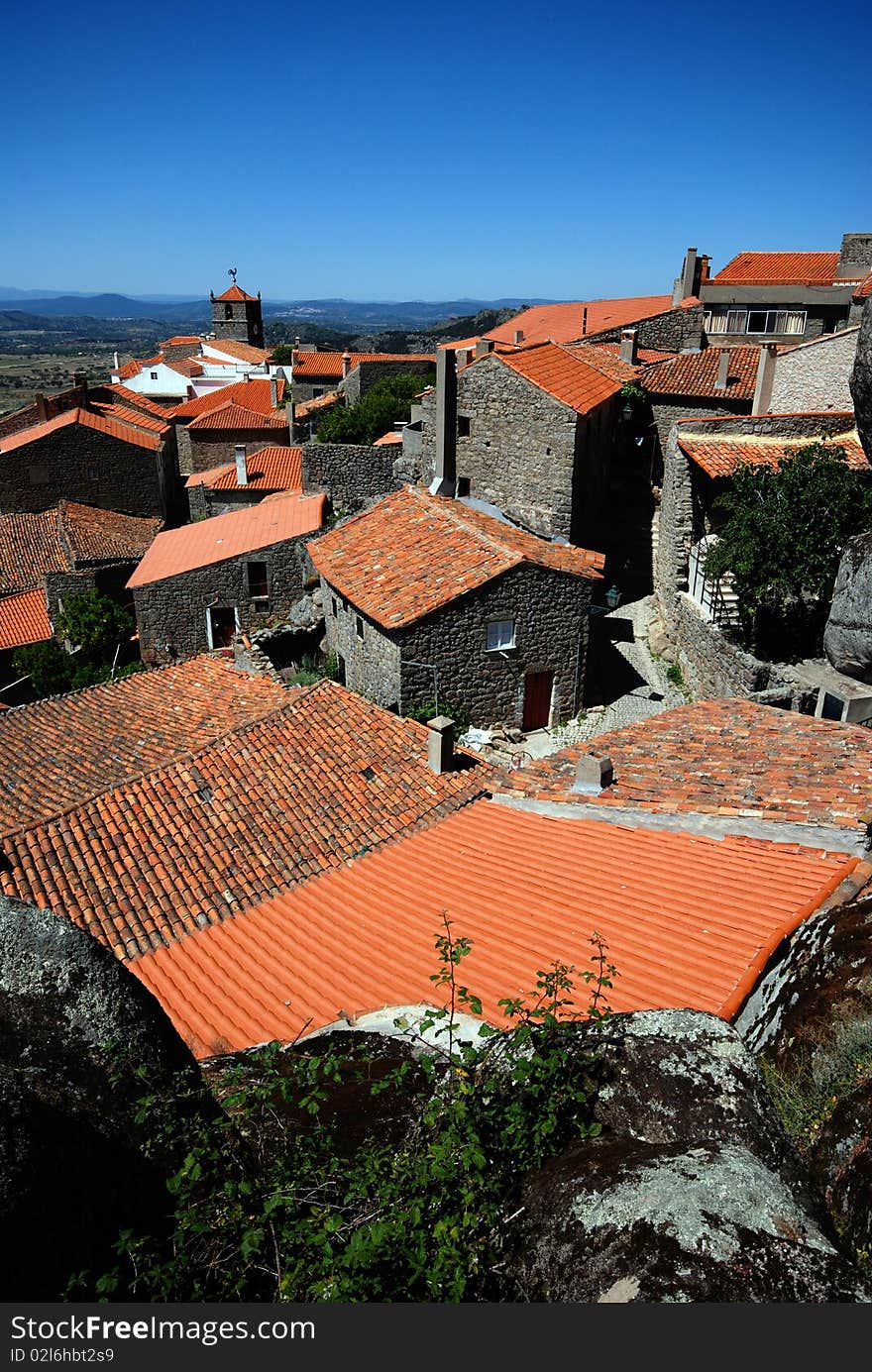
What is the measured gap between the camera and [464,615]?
16.0 meters

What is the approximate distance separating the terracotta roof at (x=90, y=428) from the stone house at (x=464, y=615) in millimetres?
23536

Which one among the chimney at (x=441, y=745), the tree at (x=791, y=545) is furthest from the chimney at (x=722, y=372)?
the chimney at (x=441, y=745)

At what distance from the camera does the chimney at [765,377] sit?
74.5 feet

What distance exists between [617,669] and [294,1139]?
652 inches

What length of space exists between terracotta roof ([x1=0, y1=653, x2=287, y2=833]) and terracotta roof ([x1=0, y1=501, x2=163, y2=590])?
51.7 ft

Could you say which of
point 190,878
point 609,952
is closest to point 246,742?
point 190,878

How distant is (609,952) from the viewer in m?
6.84

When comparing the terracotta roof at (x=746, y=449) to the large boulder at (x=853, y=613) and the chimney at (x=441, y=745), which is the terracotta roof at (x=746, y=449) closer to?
the large boulder at (x=853, y=613)

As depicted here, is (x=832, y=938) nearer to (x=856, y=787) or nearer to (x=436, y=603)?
(x=856, y=787)

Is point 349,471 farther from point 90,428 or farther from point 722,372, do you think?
point 90,428

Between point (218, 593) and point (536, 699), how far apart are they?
35.2ft

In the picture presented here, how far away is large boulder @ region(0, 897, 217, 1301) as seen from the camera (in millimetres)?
2973

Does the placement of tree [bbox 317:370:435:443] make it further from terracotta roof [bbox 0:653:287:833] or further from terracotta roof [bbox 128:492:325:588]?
terracotta roof [bbox 0:653:287:833]

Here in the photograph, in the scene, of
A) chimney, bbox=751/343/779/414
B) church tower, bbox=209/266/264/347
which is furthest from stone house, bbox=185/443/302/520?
church tower, bbox=209/266/264/347
